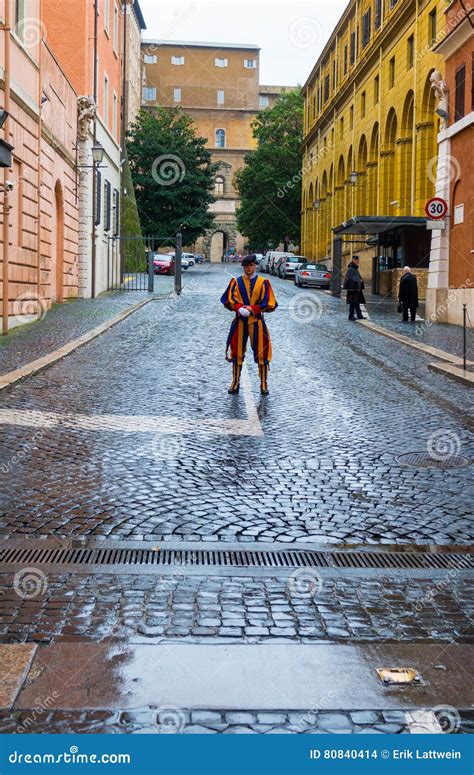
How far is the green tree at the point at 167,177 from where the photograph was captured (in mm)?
57594

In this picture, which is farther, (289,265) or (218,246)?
(218,246)

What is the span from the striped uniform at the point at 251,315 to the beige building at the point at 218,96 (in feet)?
280

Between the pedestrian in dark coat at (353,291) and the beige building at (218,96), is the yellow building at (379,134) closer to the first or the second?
the pedestrian in dark coat at (353,291)

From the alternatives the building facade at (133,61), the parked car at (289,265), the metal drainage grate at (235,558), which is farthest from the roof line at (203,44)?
the metal drainage grate at (235,558)

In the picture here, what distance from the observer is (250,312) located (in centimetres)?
1173

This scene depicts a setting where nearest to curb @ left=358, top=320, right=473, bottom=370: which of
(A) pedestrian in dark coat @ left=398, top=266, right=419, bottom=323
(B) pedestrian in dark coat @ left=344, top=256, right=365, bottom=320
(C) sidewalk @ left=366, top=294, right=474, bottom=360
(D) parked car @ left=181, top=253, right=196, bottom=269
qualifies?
(C) sidewalk @ left=366, top=294, right=474, bottom=360

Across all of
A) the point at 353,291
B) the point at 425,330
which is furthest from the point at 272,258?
the point at 425,330

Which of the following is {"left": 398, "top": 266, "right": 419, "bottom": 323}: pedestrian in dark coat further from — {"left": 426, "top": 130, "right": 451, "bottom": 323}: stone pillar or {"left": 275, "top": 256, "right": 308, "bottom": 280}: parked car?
{"left": 275, "top": 256, "right": 308, "bottom": 280}: parked car

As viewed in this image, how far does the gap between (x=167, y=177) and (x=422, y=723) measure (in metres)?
56.3

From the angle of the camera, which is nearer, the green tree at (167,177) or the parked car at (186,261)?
the green tree at (167,177)

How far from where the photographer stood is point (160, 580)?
496cm

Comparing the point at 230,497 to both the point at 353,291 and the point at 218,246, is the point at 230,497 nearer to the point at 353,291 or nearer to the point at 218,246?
the point at 353,291

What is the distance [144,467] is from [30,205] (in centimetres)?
1406

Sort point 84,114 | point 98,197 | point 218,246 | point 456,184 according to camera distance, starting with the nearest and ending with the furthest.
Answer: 1. point 456,184
2. point 84,114
3. point 98,197
4. point 218,246
